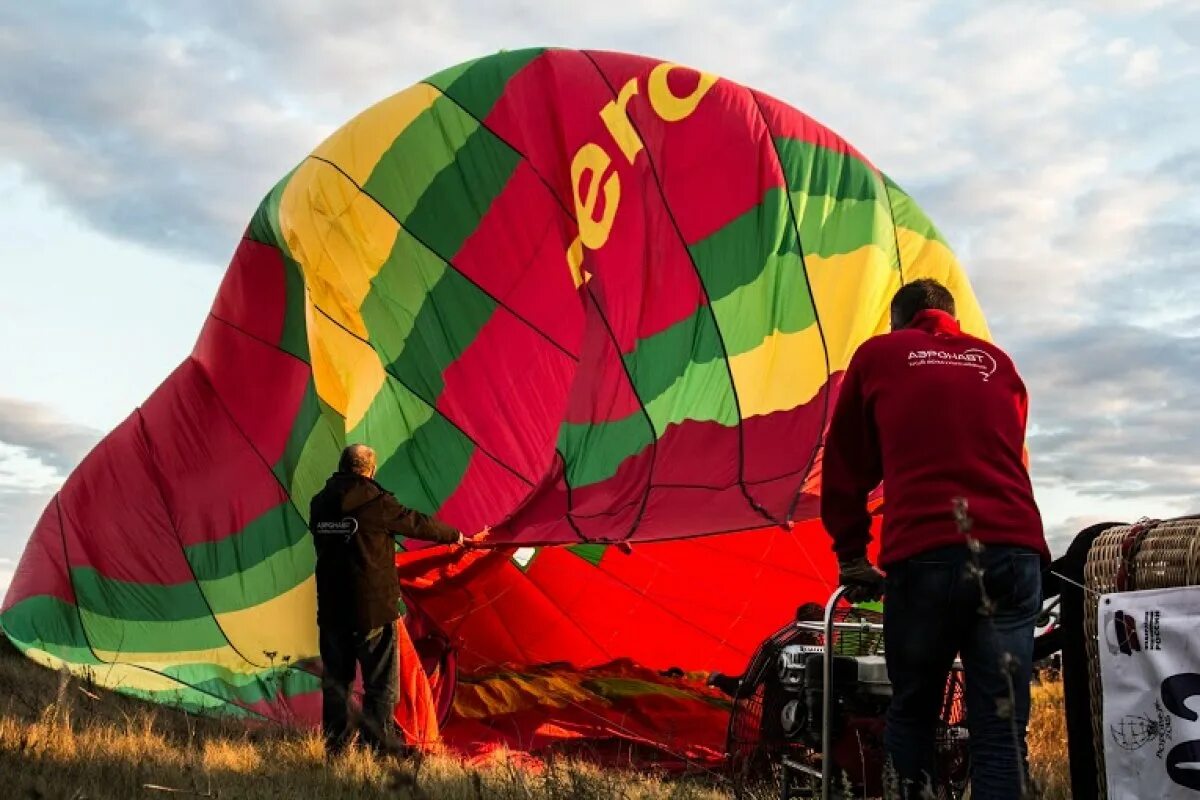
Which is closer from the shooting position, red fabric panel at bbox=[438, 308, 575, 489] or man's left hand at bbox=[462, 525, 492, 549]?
man's left hand at bbox=[462, 525, 492, 549]

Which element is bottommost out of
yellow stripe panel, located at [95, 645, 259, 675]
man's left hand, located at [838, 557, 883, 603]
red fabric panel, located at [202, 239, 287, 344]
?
yellow stripe panel, located at [95, 645, 259, 675]

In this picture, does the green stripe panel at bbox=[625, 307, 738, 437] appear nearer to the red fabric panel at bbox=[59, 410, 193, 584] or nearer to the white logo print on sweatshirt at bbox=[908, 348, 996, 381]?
the white logo print on sweatshirt at bbox=[908, 348, 996, 381]

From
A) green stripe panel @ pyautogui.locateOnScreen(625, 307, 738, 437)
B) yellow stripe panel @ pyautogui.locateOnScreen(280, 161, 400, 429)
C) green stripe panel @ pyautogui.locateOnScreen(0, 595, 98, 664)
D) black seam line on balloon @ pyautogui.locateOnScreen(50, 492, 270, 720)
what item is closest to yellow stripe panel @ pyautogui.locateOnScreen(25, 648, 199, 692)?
black seam line on balloon @ pyautogui.locateOnScreen(50, 492, 270, 720)

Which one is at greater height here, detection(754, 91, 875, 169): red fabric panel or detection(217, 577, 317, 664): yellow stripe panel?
detection(754, 91, 875, 169): red fabric panel

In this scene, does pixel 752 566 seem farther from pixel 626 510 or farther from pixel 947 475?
pixel 947 475

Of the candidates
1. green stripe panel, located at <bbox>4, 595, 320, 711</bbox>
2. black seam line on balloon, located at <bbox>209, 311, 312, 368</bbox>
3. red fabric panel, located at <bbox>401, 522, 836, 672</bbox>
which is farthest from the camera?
red fabric panel, located at <bbox>401, 522, 836, 672</bbox>

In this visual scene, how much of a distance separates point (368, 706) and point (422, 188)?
342cm

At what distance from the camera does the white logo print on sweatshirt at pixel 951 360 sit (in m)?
3.18

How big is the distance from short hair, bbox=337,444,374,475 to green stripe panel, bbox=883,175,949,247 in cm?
313

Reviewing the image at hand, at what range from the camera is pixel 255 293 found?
826 centimetres

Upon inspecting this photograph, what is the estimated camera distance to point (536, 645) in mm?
8344

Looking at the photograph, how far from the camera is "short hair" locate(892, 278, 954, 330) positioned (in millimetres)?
3381

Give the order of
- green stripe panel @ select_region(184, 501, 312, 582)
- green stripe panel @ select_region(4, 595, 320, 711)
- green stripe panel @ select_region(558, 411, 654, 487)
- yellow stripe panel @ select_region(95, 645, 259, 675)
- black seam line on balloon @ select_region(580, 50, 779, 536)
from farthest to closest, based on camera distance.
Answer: green stripe panel @ select_region(184, 501, 312, 582)
yellow stripe panel @ select_region(95, 645, 259, 675)
green stripe panel @ select_region(4, 595, 320, 711)
green stripe panel @ select_region(558, 411, 654, 487)
black seam line on balloon @ select_region(580, 50, 779, 536)

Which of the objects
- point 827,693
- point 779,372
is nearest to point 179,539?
point 779,372
